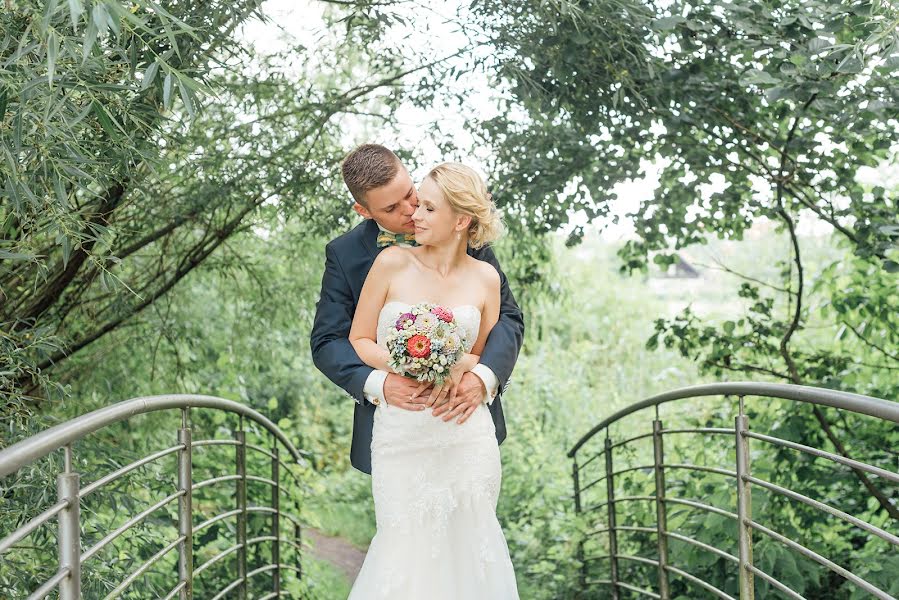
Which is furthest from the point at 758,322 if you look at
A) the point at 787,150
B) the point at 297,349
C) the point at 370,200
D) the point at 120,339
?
the point at 297,349

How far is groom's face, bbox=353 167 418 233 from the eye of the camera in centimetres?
309

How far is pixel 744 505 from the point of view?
3084 mm

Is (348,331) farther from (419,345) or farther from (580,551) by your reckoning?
(580,551)

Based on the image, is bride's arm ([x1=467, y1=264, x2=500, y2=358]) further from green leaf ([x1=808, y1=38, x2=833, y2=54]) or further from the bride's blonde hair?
green leaf ([x1=808, y1=38, x2=833, y2=54])

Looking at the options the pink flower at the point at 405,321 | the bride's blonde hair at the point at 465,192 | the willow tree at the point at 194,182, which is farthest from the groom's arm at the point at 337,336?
the willow tree at the point at 194,182

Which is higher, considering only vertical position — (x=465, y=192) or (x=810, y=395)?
(x=465, y=192)

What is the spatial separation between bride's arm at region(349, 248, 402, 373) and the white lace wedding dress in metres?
0.04

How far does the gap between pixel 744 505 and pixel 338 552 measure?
500 centimetres

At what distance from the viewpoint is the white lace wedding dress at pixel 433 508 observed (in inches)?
122

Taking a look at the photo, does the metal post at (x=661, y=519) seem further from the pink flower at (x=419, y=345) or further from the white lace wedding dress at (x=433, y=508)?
the pink flower at (x=419, y=345)

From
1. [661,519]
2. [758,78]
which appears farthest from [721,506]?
[758,78]

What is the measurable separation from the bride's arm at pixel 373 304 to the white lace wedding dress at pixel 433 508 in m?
0.04

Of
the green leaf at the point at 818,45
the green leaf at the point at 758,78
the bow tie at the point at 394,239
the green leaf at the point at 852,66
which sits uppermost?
the green leaf at the point at 818,45

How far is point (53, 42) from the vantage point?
1.99 m
